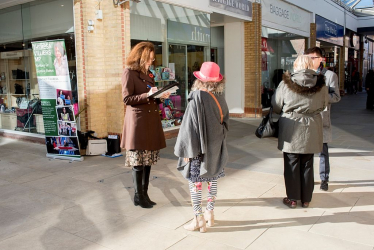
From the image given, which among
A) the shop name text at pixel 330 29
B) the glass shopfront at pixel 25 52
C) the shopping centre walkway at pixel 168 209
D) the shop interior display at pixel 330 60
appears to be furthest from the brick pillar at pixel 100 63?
the shop interior display at pixel 330 60

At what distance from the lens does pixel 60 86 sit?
675 cm

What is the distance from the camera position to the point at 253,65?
12320mm

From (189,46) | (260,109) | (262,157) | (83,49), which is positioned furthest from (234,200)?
(260,109)

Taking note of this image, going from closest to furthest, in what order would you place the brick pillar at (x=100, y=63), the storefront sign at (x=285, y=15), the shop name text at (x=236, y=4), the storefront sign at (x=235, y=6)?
the brick pillar at (x=100, y=63) → the storefront sign at (x=235, y=6) → the shop name text at (x=236, y=4) → the storefront sign at (x=285, y=15)

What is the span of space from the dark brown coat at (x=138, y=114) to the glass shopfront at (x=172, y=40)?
3913 mm

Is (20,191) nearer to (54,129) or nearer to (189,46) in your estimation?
(54,129)

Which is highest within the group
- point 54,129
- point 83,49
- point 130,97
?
point 83,49

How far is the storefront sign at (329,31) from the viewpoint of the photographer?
18000 mm

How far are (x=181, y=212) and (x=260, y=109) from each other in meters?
8.84

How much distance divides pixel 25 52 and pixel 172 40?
11.7 feet

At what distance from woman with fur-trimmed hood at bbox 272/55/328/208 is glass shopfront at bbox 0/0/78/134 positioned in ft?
15.7

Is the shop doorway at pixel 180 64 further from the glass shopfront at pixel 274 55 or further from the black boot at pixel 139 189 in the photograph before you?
the black boot at pixel 139 189

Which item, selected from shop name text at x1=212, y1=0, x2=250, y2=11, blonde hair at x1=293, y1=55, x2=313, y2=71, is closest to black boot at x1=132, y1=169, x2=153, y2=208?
blonde hair at x1=293, y1=55, x2=313, y2=71

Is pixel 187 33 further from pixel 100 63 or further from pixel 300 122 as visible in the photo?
pixel 300 122
